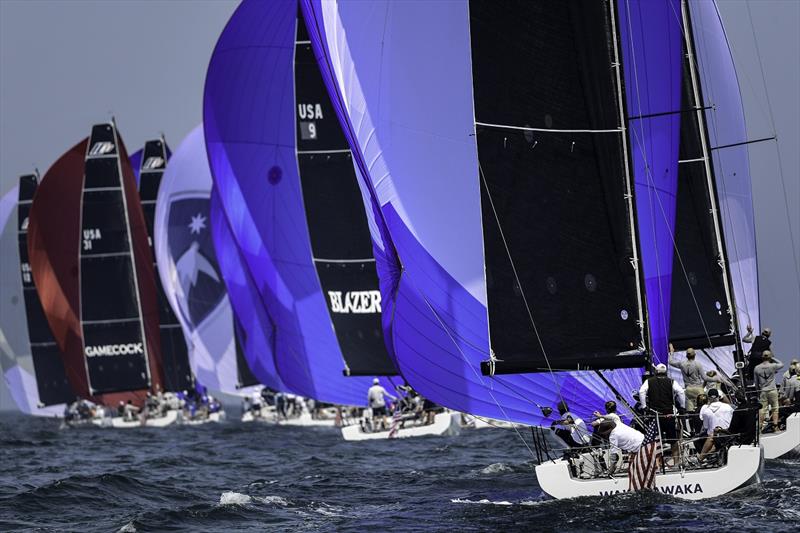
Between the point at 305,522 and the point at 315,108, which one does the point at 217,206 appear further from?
the point at 305,522

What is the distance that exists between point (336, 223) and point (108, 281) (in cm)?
2144

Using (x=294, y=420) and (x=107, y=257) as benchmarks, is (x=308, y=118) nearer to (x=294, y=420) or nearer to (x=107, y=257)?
(x=294, y=420)

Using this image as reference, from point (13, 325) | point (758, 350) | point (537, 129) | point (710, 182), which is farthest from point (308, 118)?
point (13, 325)

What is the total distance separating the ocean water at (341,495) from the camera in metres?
16.4

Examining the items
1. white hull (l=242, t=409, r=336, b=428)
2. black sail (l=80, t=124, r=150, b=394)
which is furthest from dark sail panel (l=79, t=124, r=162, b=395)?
white hull (l=242, t=409, r=336, b=428)

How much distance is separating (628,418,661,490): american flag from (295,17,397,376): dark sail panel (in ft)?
60.9

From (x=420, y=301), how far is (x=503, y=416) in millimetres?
1928

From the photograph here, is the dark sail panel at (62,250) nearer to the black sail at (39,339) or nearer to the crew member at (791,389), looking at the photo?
the black sail at (39,339)

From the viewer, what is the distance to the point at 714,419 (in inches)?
702

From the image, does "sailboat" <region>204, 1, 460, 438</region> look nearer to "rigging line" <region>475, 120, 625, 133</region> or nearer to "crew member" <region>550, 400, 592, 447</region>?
"crew member" <region>550, 400, 592, 447</region>

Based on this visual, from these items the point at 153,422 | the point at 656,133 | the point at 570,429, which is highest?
the point at 656,133

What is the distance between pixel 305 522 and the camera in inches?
725

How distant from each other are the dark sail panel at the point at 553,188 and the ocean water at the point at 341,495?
219 cm

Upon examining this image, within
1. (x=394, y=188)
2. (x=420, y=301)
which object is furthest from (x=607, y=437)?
(x=394, y=188)
